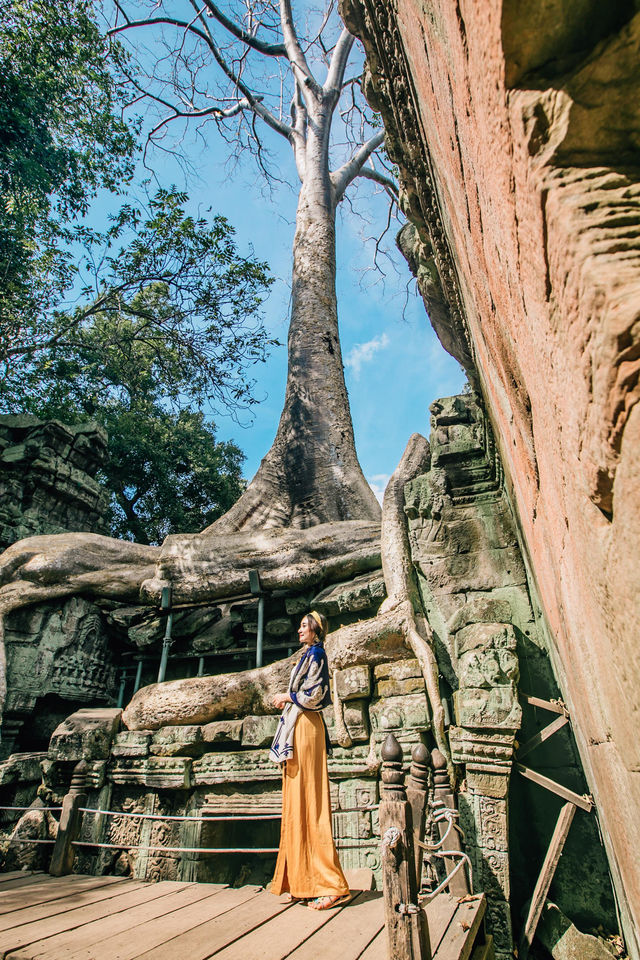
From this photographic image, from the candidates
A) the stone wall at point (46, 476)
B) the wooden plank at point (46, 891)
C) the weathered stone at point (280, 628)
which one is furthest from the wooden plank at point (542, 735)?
the stone wall at point (46, 476)

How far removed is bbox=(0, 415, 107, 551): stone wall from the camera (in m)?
8.08

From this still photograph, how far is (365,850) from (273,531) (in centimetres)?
361

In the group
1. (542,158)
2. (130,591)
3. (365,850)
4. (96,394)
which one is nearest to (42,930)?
(365,850)

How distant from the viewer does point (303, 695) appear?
303 centimetres

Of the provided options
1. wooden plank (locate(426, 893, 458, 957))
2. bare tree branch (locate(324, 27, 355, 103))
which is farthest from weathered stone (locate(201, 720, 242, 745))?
bare tree branch (locate(324, 27, 355, 103))

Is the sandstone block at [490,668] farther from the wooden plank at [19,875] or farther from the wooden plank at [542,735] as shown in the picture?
the wooden plank at [19,875]

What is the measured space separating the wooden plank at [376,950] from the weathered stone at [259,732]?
6.61 ft

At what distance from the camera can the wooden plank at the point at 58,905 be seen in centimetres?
257

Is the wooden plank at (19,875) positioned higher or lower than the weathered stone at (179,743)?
lower

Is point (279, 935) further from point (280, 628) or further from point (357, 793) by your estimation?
point (280, 628)

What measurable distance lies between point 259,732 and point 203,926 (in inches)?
69.0

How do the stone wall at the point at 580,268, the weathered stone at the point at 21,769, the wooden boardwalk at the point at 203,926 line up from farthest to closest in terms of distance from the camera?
the weathered stone at the point at 21,769 → the wooden boardwalk at the point at 203,926 → the stone wall at the point at 580,268

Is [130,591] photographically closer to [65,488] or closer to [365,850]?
[65,488]

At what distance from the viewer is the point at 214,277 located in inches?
410
